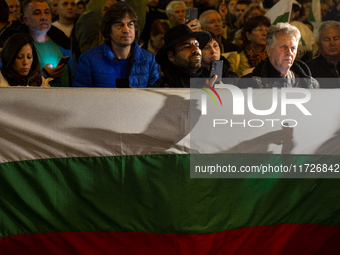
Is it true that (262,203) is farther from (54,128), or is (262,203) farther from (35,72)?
(35,72)

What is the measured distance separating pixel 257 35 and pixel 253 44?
0.33ft

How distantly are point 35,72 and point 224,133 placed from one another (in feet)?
5.39

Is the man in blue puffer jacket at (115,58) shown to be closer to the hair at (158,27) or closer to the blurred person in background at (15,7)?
the hair at (158,27)

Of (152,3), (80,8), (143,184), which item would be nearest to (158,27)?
(152,3)

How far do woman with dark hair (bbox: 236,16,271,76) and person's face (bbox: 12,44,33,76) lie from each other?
1.74 m

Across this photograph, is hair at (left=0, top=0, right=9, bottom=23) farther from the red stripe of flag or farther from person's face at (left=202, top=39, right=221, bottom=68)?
the red stripe of flag

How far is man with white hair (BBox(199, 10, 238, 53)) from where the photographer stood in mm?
3586

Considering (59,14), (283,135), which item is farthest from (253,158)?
(59,14)

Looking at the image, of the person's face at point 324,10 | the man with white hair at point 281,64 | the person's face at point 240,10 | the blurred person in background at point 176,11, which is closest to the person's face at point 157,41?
the blurred person in background at point 176,11

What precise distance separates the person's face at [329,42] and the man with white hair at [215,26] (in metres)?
0.76

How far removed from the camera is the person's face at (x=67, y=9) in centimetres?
335

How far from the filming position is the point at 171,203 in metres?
1.89

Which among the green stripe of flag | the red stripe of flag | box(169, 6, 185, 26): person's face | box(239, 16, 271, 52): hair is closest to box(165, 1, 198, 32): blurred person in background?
box(169, 6, 185, 26): person's face

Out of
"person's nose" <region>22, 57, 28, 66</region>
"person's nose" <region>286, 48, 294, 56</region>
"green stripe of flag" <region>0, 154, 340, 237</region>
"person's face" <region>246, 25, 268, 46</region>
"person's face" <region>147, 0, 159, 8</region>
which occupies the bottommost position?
"green stripe of flag" <region>0, 154, 340, 237</region>
